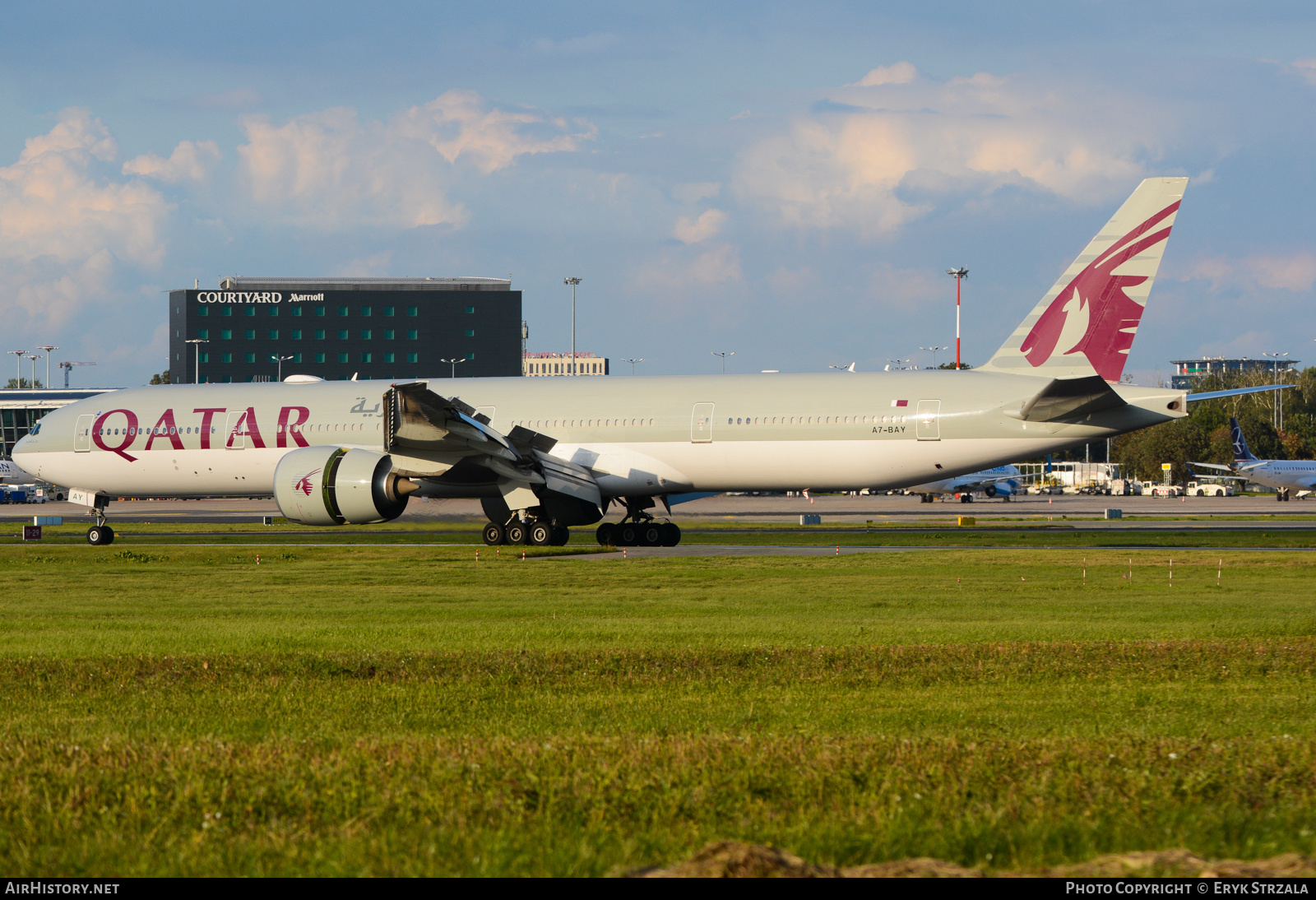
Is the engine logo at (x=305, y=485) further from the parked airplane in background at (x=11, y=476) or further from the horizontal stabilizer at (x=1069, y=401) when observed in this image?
the parked airplane in background at (x=11, y=476)

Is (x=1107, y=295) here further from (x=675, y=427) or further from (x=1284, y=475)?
(x=1284, y=475)

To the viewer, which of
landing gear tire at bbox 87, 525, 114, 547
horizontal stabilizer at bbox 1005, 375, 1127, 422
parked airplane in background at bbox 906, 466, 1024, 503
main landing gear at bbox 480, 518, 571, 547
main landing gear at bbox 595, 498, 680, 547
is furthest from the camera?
parked airplane in background at bbox 906, 466, 1024, 503

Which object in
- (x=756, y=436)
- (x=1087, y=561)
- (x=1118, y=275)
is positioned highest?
(x=1118, y=275)

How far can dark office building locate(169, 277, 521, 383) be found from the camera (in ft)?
501

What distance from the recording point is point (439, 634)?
14.0 meters

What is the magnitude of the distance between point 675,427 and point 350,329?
130 meters

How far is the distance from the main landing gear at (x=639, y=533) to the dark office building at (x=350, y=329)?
121619mm

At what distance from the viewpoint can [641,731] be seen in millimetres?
8219

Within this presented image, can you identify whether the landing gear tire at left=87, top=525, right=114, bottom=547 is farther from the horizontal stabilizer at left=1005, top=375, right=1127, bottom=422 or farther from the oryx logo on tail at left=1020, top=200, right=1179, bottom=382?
the oryx logo on tail at left=1020, top=200, right=1179, bottom=382

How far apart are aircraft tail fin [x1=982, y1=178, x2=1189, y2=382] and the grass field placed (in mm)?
11203

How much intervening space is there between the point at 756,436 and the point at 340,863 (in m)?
25.1

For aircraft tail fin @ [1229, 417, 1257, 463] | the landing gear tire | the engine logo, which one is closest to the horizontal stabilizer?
the engine logo

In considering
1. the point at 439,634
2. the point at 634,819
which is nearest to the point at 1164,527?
the point at 439,634
